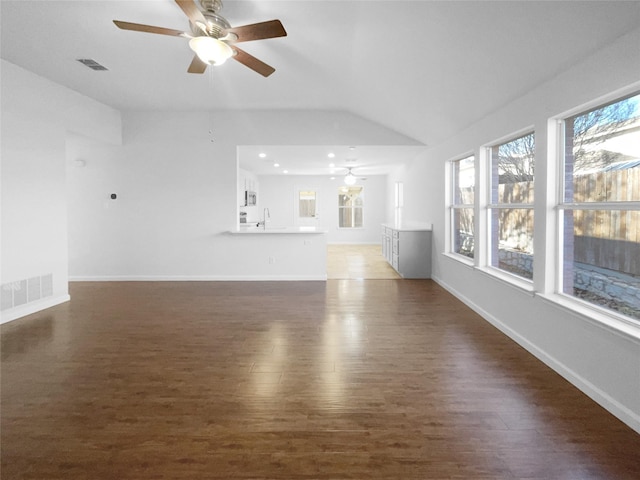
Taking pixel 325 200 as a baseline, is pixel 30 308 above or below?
below

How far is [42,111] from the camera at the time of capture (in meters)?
4.39

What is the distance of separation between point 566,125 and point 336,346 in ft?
8.67

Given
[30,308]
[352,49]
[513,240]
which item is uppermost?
[352,49]

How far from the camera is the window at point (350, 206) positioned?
464 inches

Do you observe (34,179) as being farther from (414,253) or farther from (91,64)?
(414,253)

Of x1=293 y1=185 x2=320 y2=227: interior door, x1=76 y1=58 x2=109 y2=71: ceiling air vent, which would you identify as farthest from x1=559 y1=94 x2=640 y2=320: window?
x1=293 y1=185 x2=320 y2=227: interior door

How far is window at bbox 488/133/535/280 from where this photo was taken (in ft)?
11.2

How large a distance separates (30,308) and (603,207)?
19.0ft

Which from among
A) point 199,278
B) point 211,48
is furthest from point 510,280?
point 199,278

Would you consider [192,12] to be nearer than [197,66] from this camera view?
Yes

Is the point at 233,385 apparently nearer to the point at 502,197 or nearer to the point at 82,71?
the point at 502,197

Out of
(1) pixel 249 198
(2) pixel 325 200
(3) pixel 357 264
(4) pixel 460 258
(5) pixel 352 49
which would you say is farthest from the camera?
(2) pixel 325 200

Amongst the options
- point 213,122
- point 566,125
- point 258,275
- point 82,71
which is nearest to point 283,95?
point 213,122

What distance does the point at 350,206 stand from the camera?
467 inches
